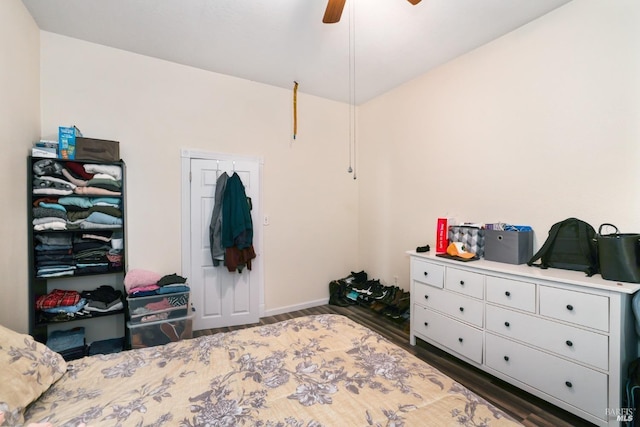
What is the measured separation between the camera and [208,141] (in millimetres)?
3074

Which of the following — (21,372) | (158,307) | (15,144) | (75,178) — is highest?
(15,144)

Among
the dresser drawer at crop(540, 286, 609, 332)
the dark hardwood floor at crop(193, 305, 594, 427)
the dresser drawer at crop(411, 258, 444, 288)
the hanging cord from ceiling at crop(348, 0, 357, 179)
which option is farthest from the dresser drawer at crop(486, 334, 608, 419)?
the hanging cord from ceiling at crop(348, 0, 357, 179)

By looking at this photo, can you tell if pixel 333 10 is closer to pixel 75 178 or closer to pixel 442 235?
pixel 442 235

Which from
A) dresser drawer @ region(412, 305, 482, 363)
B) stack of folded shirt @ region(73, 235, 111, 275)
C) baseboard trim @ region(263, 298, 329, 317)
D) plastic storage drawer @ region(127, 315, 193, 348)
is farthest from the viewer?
baseboard trim @ region(263, 298, 329, 317)

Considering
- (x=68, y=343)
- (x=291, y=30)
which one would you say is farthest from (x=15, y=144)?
(x=291, y=30)

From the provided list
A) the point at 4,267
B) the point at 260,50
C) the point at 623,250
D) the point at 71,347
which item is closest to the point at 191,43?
the point at 260,50

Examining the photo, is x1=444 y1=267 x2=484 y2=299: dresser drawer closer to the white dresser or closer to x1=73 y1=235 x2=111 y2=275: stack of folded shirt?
the white dresser

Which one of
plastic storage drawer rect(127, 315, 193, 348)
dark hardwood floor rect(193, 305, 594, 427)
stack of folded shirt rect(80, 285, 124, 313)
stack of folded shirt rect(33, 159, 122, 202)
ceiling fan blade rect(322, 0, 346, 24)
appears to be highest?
ceiling fan blade rect(322, 0, 346, 24)

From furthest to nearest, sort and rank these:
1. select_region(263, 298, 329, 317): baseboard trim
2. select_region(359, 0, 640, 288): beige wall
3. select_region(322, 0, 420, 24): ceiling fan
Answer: select_region(263, 298, 329, 317): baseboard trim, select_region(359, 0, 640, 288): beige wall, select_region(322, 0, 420, 24): ceiling fan

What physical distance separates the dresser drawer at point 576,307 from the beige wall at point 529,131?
1.99 feet

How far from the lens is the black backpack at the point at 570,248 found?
1844mm

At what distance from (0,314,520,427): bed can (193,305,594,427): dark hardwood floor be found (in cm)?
108

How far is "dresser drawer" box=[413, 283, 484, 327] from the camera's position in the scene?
7.11ft

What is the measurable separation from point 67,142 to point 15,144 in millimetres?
326
